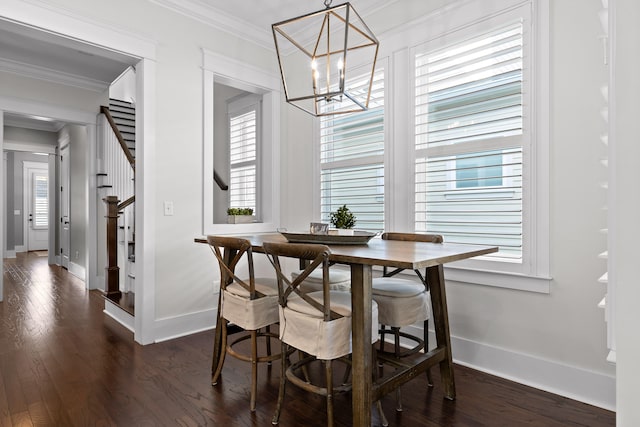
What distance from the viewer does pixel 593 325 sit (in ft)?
6.79

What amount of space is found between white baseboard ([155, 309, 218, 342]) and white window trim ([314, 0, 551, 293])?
71.1 inches

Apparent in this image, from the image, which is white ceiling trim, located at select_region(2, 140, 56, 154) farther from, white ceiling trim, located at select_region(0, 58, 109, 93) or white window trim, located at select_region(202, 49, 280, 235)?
white window trim, located at select_region(202, 49, 280, 235)

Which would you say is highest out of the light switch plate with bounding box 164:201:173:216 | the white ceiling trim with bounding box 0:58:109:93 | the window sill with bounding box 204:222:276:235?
the white ceiling trim with bounding box 0:58:109:93

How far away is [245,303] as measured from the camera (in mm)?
2070

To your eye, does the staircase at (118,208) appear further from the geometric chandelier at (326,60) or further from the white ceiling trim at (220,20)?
the geometric chandelier at (326,60)

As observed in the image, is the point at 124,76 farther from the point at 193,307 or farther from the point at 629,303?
the point at 629,303

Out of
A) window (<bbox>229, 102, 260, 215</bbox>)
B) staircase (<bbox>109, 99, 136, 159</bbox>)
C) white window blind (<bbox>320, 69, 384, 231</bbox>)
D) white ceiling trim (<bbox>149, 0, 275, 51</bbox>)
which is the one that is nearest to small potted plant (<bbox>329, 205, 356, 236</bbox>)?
white window blind (<bbox>320, 69, 384, 231</bbox>)

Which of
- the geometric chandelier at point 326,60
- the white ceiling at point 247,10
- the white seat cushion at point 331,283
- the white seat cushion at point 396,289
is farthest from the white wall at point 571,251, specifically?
the white ceiling at point 247,10

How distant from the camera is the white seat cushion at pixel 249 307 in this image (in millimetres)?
2055

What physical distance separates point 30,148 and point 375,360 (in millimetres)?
7570

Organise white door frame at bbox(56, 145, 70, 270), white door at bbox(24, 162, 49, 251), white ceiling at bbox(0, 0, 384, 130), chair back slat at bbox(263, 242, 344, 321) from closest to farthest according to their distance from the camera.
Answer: chair back slat at bbox(263, 242, 344, 321)
white ceiling at bbox(0, 0, 384, 130)
white door frame at bbox(56, 145, 70, 270)
white door at bbox(24, 162, 49, 251)

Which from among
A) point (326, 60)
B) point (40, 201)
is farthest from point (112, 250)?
point (40, 201)

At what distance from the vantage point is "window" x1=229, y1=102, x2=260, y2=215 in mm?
4274

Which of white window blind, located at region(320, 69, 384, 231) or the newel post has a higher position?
white window blind, located at region(320, 69, 384, 231)
